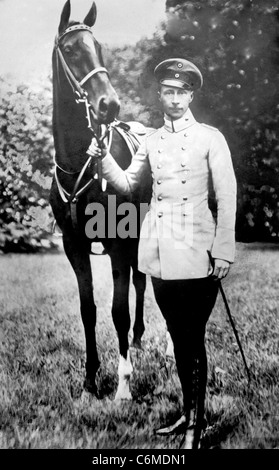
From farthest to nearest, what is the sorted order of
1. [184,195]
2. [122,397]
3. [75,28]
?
1. [122,397]
2. [75,28]
3. [184,195]

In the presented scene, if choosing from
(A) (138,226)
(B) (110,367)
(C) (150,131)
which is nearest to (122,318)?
(B) (110,367)

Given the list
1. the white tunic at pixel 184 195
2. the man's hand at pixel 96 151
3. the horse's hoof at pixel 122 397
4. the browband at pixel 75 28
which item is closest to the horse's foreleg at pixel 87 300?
the horse's hoof at pixel 122 397

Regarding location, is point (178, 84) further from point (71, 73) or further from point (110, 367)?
point (110, 367)

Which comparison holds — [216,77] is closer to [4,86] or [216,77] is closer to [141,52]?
[141,52]

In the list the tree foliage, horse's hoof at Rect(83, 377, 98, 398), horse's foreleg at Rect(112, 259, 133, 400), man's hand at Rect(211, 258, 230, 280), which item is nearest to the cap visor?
the tree foliage

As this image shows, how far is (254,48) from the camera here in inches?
138

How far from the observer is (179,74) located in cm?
313

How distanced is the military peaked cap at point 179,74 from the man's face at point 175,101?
0.03 metres

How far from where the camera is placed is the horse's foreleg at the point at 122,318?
3383mm

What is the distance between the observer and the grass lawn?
10.8ft

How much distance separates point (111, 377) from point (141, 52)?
2.07 metres

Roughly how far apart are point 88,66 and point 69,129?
0.38m

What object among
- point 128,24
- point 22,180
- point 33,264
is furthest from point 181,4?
point 33,264

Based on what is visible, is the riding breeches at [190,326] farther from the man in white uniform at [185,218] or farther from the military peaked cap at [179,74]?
the military peaked cap at [179,74]
